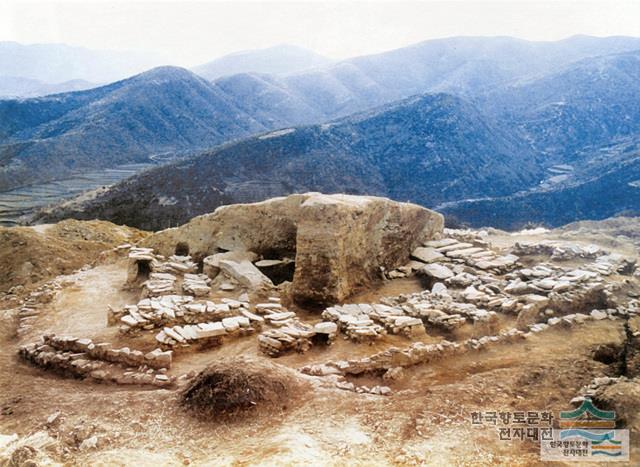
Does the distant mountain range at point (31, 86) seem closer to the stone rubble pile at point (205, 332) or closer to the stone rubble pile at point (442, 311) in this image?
the stone rubble pile at point (205, 332)

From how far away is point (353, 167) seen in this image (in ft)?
134

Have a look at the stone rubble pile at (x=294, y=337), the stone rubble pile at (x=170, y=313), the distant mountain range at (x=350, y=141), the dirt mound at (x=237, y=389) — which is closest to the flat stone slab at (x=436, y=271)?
the stone rubble pile at (x=294, y=337)

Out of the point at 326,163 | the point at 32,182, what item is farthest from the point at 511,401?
the point at 32,182

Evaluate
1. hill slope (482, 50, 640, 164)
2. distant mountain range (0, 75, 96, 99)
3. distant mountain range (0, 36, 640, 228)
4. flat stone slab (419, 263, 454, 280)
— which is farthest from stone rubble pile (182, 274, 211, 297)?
distant mountain range (0, 75, 96, 99)

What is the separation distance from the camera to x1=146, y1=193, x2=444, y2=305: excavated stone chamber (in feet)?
32.4

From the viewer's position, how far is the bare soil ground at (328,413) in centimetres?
432

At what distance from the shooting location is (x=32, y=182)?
46.0 meters

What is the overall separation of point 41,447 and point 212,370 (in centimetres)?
184

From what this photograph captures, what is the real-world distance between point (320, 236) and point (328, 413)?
5.17 meters

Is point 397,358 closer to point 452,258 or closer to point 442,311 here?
point 442,311

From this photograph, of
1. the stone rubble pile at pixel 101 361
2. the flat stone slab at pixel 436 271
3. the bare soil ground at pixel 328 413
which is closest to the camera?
the bare soil ground at pixel 328 413

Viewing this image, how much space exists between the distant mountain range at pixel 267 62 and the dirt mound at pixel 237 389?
14007cm

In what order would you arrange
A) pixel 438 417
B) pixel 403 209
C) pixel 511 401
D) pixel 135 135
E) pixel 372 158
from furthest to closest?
1. pixel 135 135
2. pixel 372 158
3. pixel 403 209
4. pixel 511 401
5. pixel 438 417

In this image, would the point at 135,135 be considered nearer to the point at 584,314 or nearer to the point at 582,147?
the point at 582,147
